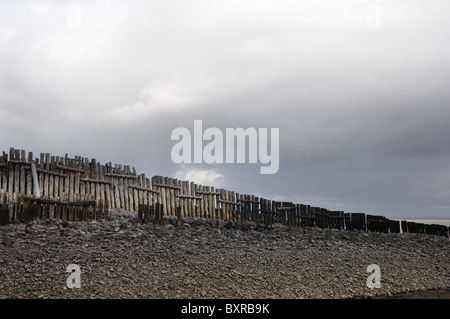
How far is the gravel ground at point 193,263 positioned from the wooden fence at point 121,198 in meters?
0.84

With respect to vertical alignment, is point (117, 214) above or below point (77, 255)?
above

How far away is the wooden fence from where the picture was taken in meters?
16.5

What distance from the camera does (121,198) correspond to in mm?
19234

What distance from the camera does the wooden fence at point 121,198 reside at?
54.0ft

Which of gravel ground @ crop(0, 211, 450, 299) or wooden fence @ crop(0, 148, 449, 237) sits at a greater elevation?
wooden fence @ crop(0, 148, 449, 237)

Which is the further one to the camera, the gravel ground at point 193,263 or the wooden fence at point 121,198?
the wooden fence at point 121,198

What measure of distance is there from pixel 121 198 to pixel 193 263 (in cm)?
685

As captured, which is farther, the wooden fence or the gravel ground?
the wooden fence

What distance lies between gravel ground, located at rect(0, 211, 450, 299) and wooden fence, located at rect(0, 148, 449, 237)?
2.76ft

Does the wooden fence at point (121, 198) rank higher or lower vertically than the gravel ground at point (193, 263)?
higher

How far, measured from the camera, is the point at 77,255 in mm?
12844
